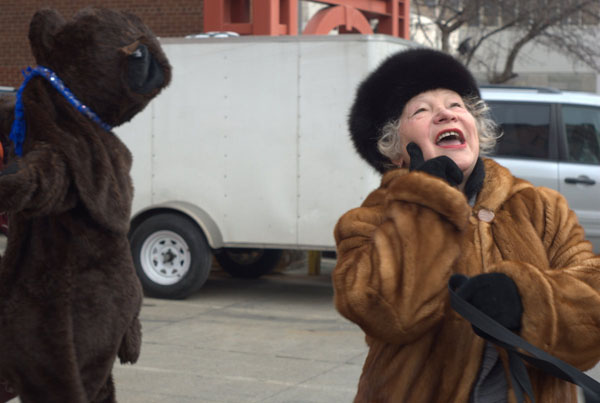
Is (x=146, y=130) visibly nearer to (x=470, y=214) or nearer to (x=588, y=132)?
(x=588, y=132)

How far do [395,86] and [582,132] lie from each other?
6901mm

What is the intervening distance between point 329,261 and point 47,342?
9202 millimetres

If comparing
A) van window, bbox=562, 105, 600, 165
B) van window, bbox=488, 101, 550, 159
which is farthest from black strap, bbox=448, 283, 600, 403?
van window, bbox=562, 105, 600, 165

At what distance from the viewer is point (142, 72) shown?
3859 millimetres

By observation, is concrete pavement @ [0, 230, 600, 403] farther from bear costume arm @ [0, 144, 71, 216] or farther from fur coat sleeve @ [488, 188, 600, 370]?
fur coat sleeve @ [488, 188, 600, 370]

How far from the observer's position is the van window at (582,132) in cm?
902

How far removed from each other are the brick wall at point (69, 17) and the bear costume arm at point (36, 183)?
927 centimetres

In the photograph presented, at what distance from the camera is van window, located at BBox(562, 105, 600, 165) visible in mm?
9016

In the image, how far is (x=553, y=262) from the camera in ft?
7.72

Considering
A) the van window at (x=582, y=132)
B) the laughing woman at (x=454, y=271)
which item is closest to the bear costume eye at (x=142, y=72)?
the laughing woman at (x=454, y=271)

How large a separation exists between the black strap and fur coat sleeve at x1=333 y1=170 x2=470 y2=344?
7cm

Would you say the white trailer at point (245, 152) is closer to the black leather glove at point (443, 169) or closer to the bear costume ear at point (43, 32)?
the bear costume ear at point (43, 32)

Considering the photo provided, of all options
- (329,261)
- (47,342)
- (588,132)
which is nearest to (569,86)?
(329,261)

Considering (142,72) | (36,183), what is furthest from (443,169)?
(142,72)
